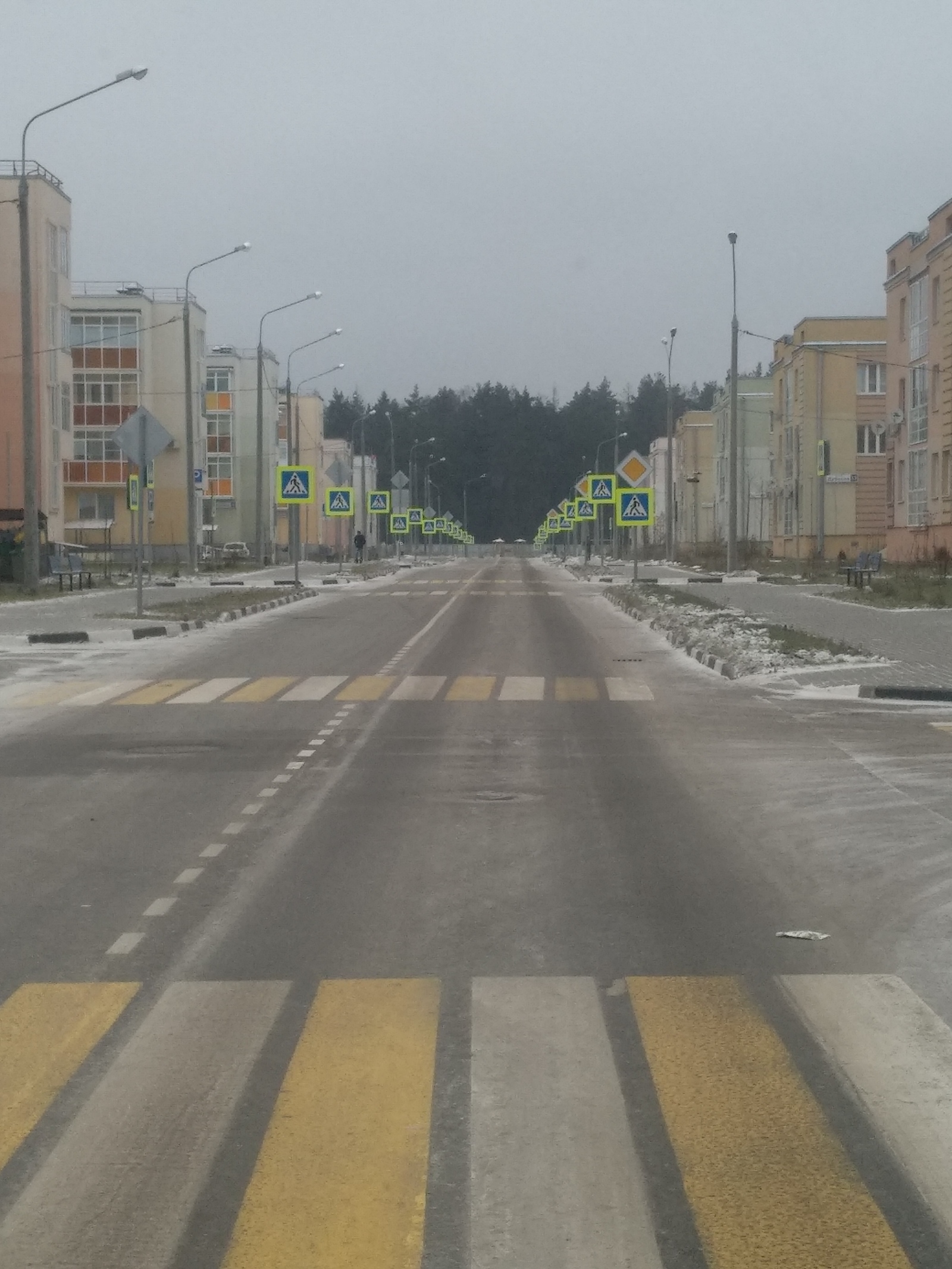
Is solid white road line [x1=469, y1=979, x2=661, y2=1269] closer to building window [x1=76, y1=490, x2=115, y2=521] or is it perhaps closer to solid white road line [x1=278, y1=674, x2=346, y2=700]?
solid white road line [x1=278, y1=674, x2=346, y2=700]

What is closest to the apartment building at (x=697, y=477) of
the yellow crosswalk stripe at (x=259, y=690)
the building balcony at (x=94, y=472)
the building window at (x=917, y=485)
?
the building balcony at (x=94, y=472)

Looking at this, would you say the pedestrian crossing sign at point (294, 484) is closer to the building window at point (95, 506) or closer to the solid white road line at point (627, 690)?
the solid white road line at point (627, 690)

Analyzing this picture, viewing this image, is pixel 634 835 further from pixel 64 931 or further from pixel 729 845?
pixel 64 931

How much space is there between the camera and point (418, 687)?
1878 cm

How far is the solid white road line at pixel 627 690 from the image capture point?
17812mm

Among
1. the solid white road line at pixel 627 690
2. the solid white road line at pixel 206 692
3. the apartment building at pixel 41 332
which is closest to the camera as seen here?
the solid white road line at pixel 206 692

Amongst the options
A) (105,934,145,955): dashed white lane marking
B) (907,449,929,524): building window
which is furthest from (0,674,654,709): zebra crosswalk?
(907,449,929,524): building window

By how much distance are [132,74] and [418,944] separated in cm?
2898

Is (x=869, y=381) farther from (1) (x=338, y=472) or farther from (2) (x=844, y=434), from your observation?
(1) (x=338, y=472)

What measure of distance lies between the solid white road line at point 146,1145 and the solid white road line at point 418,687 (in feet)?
36.9

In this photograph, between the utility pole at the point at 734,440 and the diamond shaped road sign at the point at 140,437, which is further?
the utility pole at the point at 734,440

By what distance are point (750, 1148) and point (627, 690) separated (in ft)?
45.1

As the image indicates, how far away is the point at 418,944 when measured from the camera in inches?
289

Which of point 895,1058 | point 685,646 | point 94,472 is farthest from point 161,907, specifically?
point 94,472
